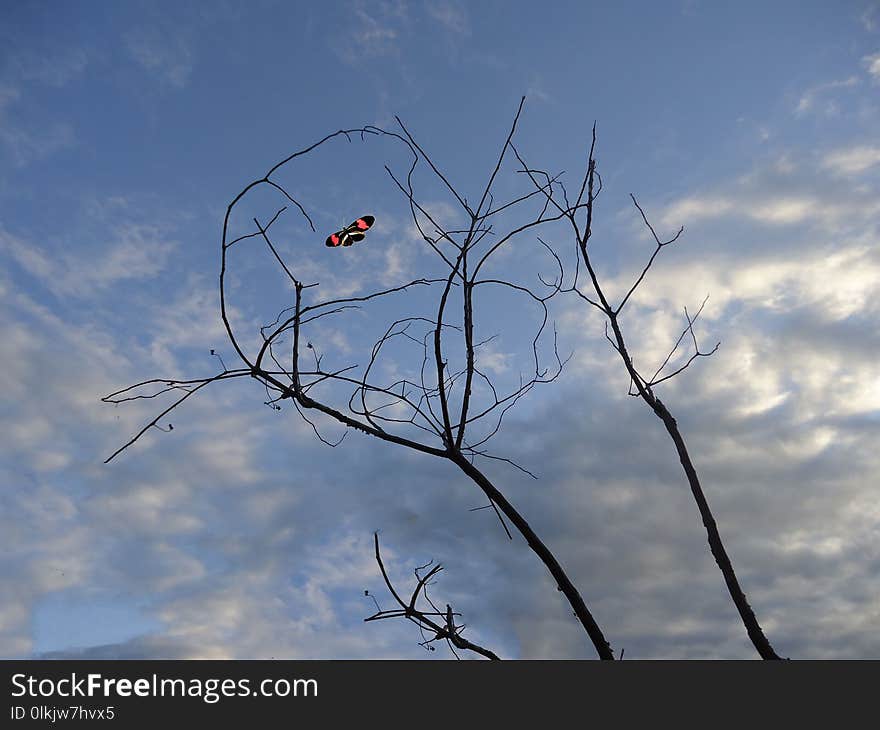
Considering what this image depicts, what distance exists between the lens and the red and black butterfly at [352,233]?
3361 mm

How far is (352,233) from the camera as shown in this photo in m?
3.40

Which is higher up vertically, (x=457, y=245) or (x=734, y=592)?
(x=457, y=245)

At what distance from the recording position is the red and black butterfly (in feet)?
11.0
